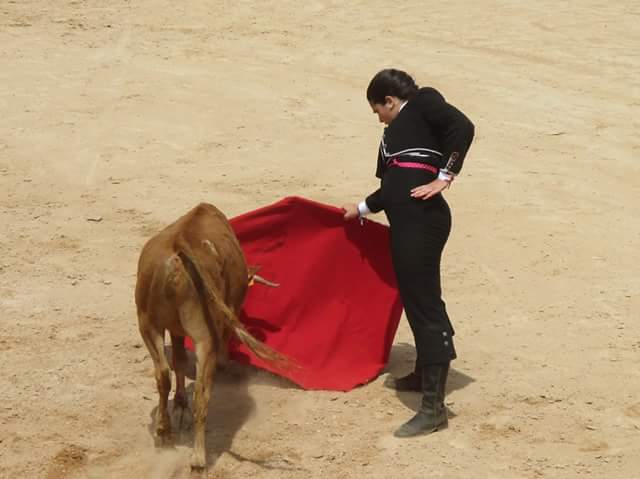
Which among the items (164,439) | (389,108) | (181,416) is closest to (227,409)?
(181,416)

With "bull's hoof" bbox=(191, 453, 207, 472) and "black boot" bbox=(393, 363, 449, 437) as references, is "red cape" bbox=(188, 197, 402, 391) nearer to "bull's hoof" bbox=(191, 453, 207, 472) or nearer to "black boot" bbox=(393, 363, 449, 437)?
"black boot" bbox=(393, 363, 449, 437)

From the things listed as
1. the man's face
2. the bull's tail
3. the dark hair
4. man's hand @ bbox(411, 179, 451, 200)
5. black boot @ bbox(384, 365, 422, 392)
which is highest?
the dark hair

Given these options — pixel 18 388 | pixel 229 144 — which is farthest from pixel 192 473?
pixel 229 144

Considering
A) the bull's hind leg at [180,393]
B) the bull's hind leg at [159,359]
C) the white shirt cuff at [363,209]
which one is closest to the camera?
the bull's hind leg at [159,359]

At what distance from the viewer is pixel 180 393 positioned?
5.68 m

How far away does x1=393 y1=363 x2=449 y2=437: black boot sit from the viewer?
5578 mm

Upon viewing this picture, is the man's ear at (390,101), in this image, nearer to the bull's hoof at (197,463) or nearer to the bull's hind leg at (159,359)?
the bull's hind leg at (159,359)

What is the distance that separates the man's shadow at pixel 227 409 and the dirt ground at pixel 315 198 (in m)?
0.02

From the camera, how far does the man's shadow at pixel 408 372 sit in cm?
600

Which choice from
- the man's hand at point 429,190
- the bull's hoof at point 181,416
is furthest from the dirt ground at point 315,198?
the man's hand at point 429,190

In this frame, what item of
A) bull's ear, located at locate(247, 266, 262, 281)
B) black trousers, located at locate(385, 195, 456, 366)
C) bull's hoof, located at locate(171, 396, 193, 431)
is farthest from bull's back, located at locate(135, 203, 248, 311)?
black trousers, located at locate(385, 195, 456, 366)

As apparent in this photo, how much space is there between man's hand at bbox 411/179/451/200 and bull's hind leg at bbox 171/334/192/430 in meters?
1.38

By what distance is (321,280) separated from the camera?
6.41 m

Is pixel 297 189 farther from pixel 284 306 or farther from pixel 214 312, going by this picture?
pixel 214 312
